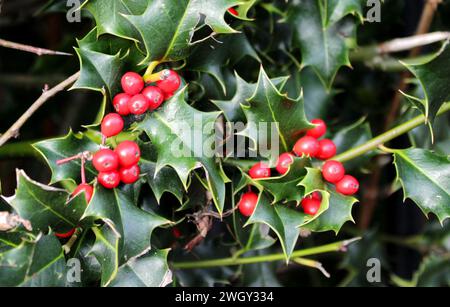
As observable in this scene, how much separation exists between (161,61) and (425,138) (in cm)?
75

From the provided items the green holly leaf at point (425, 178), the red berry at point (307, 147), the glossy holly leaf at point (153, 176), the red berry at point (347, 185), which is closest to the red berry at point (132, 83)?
the glossy holly leaf at point (153, 176)

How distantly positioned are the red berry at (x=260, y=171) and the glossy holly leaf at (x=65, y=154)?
31 cm

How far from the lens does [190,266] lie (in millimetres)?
1395

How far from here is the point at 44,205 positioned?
3.45ft

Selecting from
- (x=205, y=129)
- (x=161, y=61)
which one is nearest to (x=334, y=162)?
(x=205, y=129)

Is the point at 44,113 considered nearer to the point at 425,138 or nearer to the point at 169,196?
the point at 169,196

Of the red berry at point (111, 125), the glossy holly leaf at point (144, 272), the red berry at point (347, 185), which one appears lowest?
the glossy holly leaf at point (144, 272)

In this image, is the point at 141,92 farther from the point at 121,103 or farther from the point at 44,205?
the point at 44,205

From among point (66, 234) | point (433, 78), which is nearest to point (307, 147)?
point (433, 78)

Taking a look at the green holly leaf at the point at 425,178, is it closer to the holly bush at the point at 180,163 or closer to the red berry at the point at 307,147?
the holly bush at the point at 180,163

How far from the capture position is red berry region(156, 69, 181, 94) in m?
1.12

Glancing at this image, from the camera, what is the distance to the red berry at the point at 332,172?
3.84 ft

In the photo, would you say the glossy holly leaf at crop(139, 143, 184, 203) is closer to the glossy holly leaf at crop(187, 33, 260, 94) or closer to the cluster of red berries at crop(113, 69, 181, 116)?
the cluster of red berries at crop(113, 69, 181, 116)

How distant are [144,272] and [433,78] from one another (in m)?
0.66
